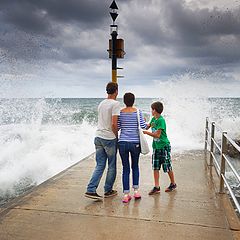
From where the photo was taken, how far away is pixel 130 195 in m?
4.59

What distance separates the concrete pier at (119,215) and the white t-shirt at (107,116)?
1013 mm

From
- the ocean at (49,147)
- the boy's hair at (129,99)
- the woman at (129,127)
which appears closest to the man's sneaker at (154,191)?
the woman at (129,127)

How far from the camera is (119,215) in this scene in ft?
12.2

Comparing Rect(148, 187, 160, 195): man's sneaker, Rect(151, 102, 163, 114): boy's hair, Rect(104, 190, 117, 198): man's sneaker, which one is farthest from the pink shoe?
Rect(151, 102, 163, 114): boy's hair

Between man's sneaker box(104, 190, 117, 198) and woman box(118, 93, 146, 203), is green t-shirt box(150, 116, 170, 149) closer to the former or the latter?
woman box(118, 93, 146, 203)

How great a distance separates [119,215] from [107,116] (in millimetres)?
1336

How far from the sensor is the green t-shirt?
169 inches

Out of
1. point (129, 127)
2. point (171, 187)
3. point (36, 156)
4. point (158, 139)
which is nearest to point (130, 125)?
point (129, 127)

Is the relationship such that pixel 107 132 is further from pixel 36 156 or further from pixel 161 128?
pixel 36 156

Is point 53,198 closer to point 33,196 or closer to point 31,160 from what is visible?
point 33,196

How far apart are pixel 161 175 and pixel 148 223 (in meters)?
2.35

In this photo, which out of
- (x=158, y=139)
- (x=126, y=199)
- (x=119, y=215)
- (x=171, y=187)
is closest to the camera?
(x=119, y=215)

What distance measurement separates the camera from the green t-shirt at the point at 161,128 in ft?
14.1

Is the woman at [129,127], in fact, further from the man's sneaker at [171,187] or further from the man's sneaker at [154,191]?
the man's sneaker at [171,187]
